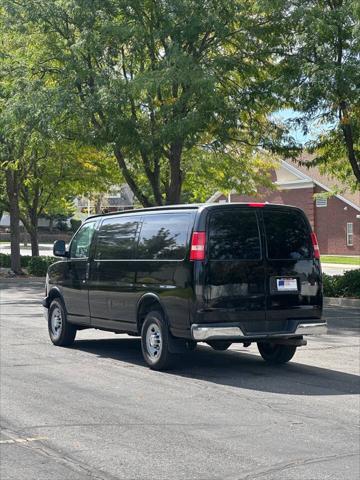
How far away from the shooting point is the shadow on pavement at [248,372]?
9.44 metres

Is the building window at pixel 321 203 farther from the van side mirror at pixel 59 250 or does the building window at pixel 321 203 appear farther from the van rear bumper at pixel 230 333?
the van rear bumper at pixel 230 333

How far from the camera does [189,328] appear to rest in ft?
32.1

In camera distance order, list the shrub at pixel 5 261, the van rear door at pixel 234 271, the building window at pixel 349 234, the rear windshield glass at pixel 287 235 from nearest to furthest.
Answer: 1. the van rear door at pixel 234 271
2. the rear windshield glass at pixel 287 235
3. the shrub at pixel 5 261
4. the building window at pixel 349 234

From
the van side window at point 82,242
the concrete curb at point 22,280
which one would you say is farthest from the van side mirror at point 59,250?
the concrete curb at point 22,280

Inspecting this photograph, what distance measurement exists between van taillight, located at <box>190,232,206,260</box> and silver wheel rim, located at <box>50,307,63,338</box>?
362 centimetres

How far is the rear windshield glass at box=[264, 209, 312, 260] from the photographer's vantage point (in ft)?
33.8

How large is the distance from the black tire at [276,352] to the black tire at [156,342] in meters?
1.51

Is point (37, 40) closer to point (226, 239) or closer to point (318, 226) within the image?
point (226, 239)

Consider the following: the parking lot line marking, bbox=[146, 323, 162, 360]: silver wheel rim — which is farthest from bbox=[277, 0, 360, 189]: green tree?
the parking lot line marking

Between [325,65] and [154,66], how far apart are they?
4675 mm

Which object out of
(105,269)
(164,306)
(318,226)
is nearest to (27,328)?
(105,269)

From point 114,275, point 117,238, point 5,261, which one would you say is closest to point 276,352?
point 114,275

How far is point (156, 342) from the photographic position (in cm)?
1047

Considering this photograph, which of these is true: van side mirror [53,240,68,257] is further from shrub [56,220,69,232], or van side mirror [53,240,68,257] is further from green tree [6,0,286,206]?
shrub [56,220,69,232]
